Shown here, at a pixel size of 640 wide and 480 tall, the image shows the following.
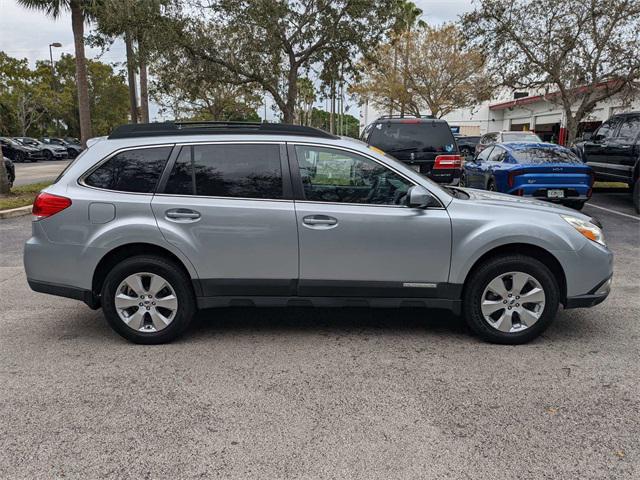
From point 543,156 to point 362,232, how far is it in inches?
280

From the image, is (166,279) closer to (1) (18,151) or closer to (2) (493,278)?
(2) (493,278)

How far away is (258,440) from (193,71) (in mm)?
14371

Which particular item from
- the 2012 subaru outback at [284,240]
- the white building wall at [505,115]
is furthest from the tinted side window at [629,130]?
the white building wall at [505,115]

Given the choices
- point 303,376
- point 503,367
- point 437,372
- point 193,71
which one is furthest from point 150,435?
point 193,71

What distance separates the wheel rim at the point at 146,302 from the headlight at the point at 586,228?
3.31 metres

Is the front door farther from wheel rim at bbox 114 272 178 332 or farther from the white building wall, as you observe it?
the white building wall

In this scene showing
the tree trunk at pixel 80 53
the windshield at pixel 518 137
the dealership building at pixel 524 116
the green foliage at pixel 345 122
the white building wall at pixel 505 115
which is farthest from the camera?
the green foliage at pixel 345 122

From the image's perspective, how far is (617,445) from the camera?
9.66 ft

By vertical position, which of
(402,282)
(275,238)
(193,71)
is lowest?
(402,282)

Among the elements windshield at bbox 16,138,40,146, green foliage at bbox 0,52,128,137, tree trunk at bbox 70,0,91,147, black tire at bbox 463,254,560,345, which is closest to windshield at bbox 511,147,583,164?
black tire at bbox 463,254,560,345

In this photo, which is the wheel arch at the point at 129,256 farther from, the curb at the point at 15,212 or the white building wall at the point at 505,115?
the white building wall at the point at 505,115

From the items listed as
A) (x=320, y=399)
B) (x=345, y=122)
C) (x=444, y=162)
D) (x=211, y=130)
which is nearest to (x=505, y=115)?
(x=444, y=162)

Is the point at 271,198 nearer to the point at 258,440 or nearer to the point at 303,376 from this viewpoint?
the point at 303,376

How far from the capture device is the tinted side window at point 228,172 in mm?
4344
